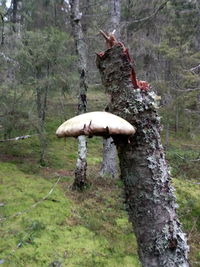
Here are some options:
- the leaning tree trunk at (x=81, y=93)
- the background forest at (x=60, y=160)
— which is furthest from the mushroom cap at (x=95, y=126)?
the leaning tree trunk at (x=81, y=93)

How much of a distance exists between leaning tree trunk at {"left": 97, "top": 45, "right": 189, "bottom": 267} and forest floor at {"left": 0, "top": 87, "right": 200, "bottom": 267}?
19.0 inches

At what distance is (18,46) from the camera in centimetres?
792

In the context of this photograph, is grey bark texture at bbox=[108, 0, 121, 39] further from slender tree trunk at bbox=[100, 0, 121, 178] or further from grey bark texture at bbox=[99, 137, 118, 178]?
grey bark texture at bbox=[99, 137, 118, 178]

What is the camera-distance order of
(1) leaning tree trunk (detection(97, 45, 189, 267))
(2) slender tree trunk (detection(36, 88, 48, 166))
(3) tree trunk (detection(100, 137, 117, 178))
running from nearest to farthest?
(1) leaning tree trunk (detection(97, 45, 189, 267)) < (3) tree trunk (detection(100, 137, 117, 178)) < (2) slender tree trunk (detection(36, 88, 48, 166))

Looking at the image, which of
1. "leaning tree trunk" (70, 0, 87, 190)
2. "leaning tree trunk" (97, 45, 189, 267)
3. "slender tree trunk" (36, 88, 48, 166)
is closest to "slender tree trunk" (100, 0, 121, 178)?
"leaning tree trunk" (70, 0, 87, 190)

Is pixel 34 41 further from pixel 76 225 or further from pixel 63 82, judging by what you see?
pixel 76 225

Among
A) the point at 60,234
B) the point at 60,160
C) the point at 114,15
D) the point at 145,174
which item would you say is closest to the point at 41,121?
the point at 60,160

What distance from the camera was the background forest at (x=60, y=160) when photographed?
394cm

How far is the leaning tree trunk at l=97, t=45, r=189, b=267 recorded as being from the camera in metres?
1.46

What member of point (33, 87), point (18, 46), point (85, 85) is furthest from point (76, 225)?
point (18, 46)

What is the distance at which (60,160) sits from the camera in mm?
9102

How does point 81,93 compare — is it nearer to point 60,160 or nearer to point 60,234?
point 60,160

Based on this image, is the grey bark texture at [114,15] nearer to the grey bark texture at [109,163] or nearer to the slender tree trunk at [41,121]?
the slender tree trunk at [41,121]

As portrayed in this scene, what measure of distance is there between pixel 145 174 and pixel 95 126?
1.56 feet
